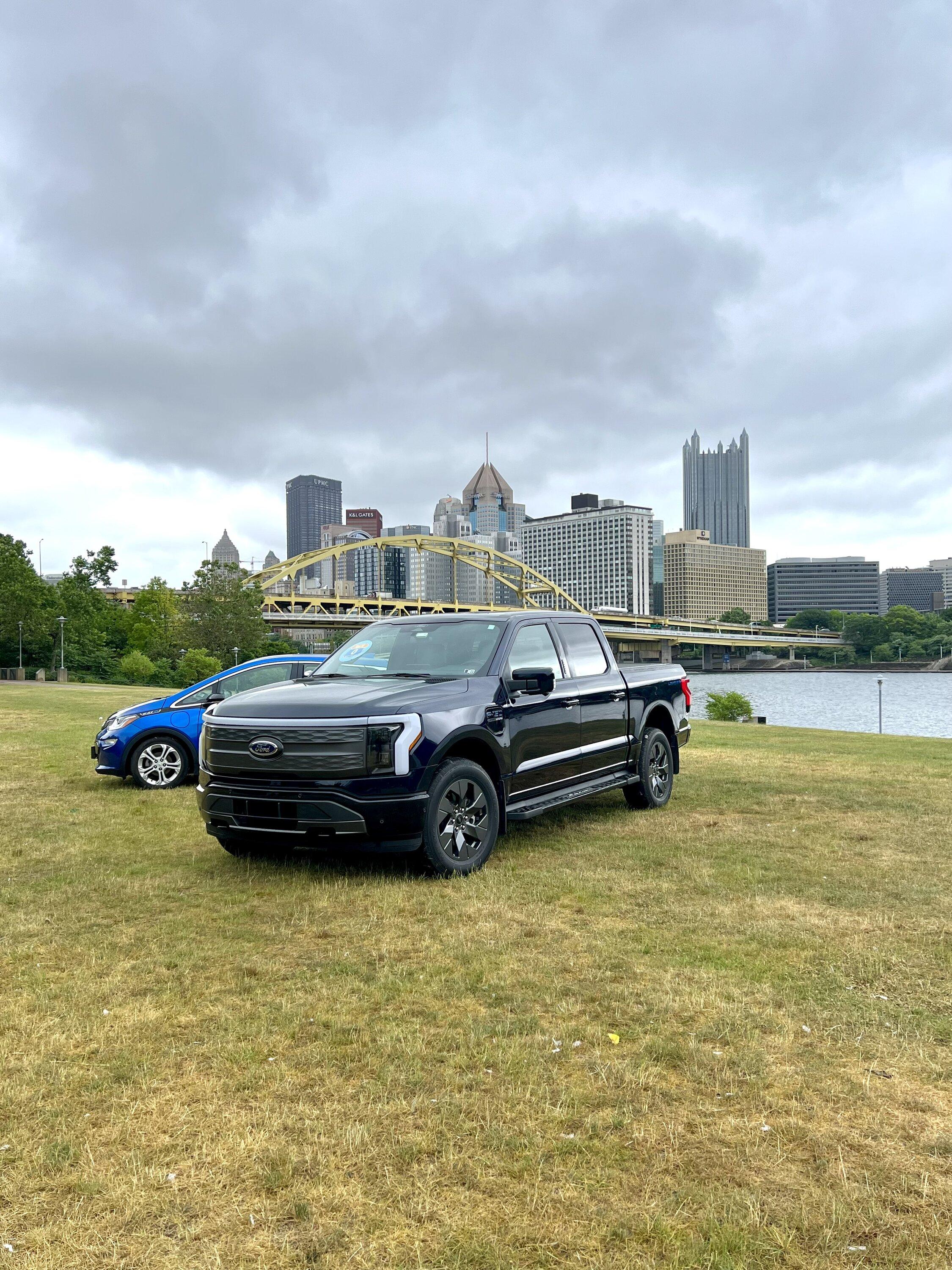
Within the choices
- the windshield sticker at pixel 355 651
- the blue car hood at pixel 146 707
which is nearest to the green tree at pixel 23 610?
the blue car hood at pixel 146 707

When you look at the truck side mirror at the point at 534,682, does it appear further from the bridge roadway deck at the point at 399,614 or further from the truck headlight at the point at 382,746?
the bridge roadway deck at the point at 399,614

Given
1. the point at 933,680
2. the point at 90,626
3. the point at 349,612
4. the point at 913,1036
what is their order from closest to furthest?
the point at 913,1036
the point at 90,626
the point at 349,612
the point at 933,680

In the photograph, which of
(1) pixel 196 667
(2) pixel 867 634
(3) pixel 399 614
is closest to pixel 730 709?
(1) pixel 196 667

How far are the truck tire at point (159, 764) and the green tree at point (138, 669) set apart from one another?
4938 cm

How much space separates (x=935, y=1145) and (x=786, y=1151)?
1.55 ft

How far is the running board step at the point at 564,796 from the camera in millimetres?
6801

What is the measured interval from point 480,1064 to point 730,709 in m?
38.3

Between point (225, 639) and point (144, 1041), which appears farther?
point (225, 639)

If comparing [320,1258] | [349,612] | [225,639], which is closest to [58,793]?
[320,1258]

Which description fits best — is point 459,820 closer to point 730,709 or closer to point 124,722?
point 124,722

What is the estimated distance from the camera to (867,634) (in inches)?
5138

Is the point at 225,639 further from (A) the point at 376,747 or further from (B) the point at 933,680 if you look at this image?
(B) the point at 933,680

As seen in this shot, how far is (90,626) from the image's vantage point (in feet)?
223

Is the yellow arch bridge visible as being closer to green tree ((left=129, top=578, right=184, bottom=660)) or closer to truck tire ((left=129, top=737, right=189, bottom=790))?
green tree ((left=129, top=578, right=184, bottom=660))
